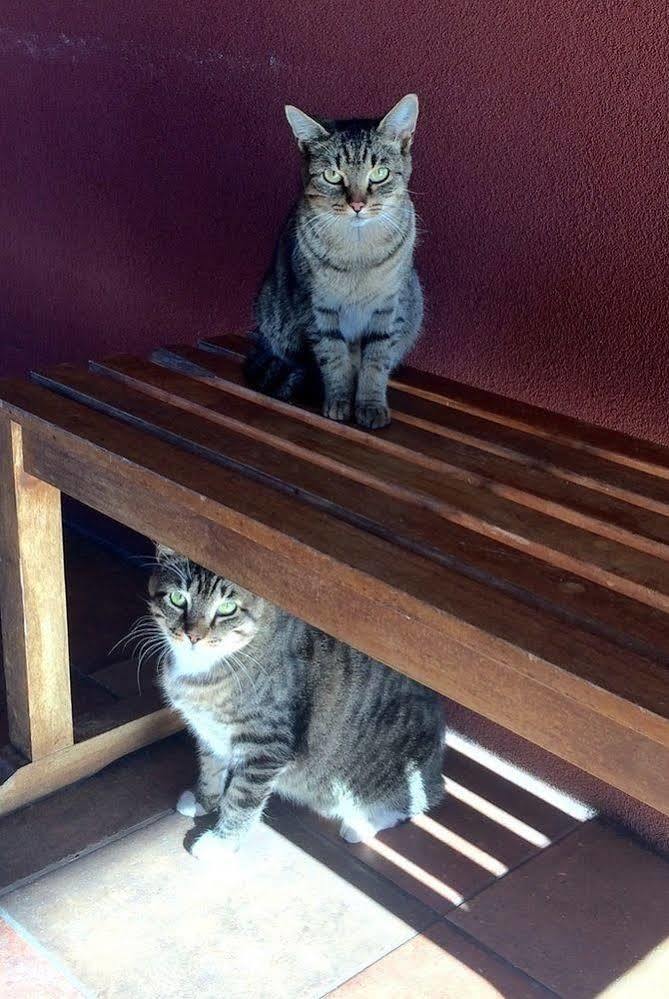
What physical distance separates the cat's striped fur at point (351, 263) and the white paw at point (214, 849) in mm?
877

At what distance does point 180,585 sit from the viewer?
1.98 meters

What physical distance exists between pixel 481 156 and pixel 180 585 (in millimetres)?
1011

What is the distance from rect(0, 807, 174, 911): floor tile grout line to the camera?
1998 millimetres

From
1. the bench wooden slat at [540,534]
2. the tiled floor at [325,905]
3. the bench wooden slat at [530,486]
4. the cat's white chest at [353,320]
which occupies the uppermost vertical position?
the cat's white chest at [353,320]

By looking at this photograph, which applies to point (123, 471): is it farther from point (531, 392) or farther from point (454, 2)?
point (454, 2)

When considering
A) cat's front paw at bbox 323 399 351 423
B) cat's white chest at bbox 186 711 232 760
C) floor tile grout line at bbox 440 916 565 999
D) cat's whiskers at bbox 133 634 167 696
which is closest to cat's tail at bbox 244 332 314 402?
cat's front paw at bbox 323 399 351 423

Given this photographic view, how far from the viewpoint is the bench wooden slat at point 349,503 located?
46.3 inches

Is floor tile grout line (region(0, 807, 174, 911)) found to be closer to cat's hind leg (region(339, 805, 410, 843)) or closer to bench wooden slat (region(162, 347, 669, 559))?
cat's hind leg (region(339, 805, 410, 843))

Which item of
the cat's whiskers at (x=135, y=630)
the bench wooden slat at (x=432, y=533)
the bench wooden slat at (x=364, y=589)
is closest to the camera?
the bench wooden slat at (x=364, y=589)

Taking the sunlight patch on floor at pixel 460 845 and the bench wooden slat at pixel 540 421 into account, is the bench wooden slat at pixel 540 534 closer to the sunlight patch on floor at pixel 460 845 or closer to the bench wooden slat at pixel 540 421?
the bench wooden slat at pixel 540 421

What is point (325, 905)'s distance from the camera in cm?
199

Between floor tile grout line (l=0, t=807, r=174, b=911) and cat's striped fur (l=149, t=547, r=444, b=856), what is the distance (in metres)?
0.06

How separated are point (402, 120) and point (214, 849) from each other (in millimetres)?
1414

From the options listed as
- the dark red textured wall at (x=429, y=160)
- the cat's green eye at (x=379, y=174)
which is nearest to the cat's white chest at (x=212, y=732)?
the dark red textured wall at (x=429, y=160)
